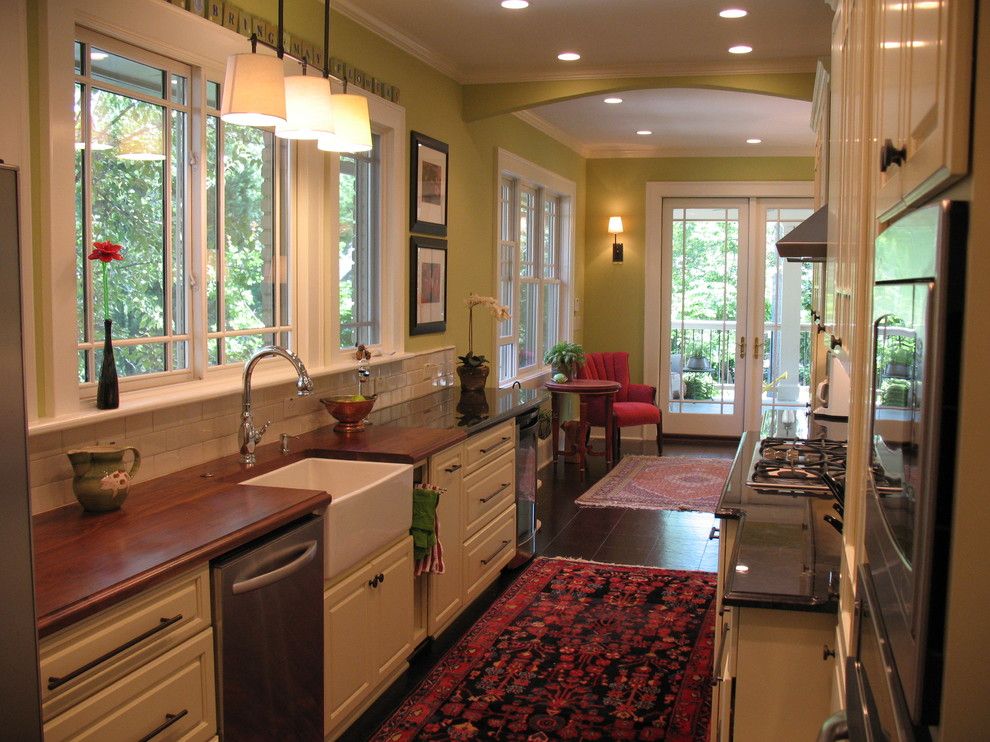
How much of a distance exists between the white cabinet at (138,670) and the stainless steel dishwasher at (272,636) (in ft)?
0.16

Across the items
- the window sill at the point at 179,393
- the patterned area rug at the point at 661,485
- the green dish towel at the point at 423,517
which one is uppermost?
the window sill at the point at 179,393

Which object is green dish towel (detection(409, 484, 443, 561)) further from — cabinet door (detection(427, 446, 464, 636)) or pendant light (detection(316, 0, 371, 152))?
pendant light (detection(316, 0, 371, 152))

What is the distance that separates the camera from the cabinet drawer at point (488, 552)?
420cm

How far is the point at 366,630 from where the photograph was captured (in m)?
3.15

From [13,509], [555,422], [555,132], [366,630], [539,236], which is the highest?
[555,132]

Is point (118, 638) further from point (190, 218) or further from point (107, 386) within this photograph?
point (190, 218)

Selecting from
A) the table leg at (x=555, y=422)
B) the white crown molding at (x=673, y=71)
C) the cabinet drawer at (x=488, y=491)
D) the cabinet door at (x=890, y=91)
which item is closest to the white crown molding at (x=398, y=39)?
the white crown molding at (x=673, y=71)

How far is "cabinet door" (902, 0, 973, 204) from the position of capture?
82 cm

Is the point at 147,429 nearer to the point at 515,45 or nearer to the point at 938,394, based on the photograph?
the point at 938,394

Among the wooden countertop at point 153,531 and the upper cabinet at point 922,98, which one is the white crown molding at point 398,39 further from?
the upper cabinet at point 922,98

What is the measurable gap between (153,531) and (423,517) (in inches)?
50.2

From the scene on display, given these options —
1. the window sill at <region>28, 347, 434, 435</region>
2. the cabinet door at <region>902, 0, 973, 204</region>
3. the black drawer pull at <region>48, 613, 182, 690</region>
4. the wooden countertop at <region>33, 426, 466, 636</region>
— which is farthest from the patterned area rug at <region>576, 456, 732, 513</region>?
the cabinet door at <region>902, 0, 973, 204</region>

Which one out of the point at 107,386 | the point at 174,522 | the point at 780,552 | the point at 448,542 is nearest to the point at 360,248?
the point at 448,542

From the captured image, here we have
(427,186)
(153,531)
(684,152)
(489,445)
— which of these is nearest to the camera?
(153,531)
